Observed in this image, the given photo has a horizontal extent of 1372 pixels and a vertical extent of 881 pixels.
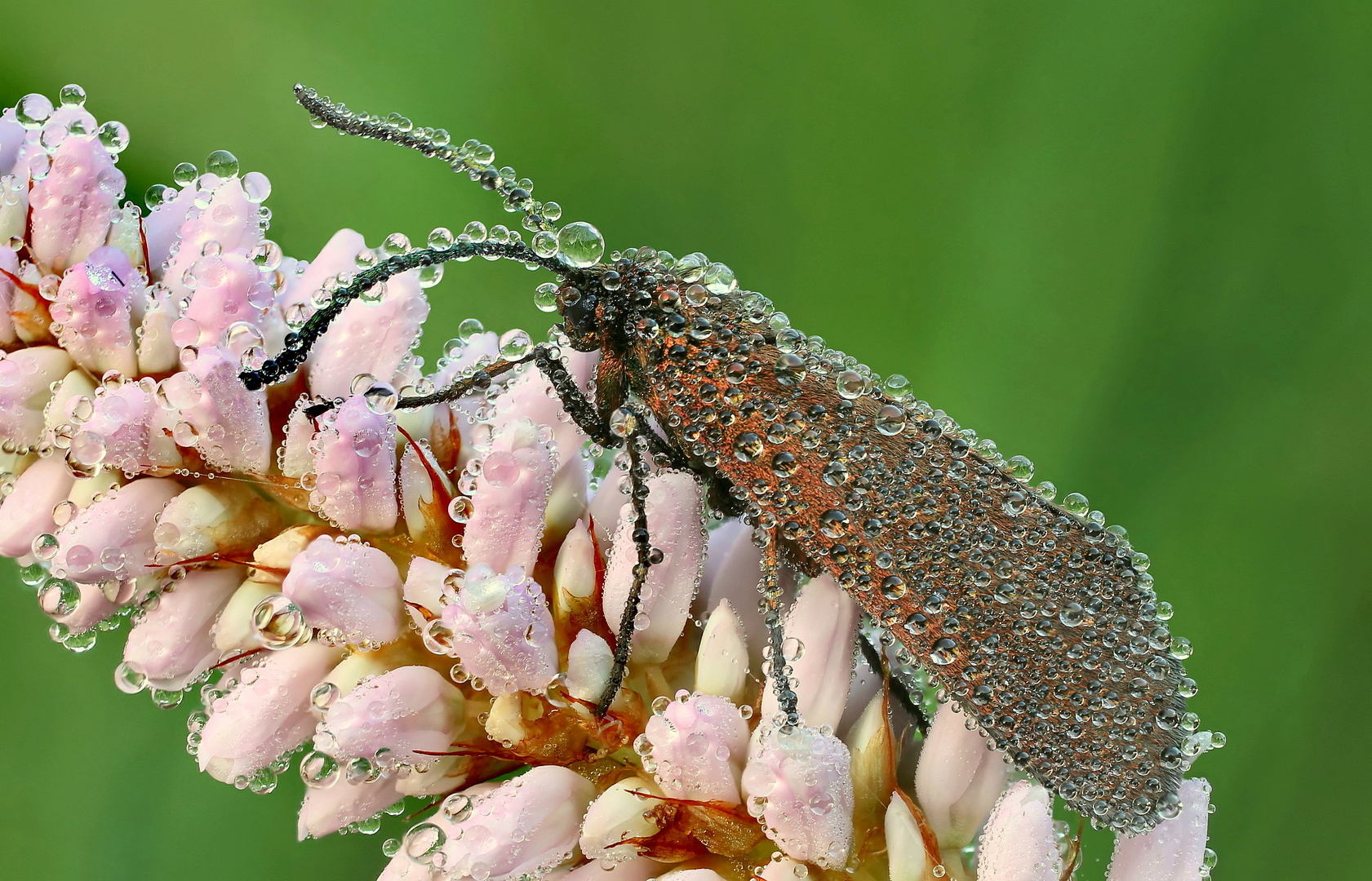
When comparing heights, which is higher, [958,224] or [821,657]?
[958,224]

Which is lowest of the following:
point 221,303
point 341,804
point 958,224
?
point 341,804

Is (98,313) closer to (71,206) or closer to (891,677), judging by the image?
(71,206)

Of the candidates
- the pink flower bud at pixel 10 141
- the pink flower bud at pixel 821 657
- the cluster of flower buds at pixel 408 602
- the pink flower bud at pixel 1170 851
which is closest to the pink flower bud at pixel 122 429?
the cluster of flower buds at pixel 408 602

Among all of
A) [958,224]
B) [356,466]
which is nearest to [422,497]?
[356,466]

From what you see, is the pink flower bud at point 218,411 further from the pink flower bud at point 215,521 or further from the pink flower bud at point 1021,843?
the pink flower bud at point 1021,843

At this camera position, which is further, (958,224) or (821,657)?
(958,224)
